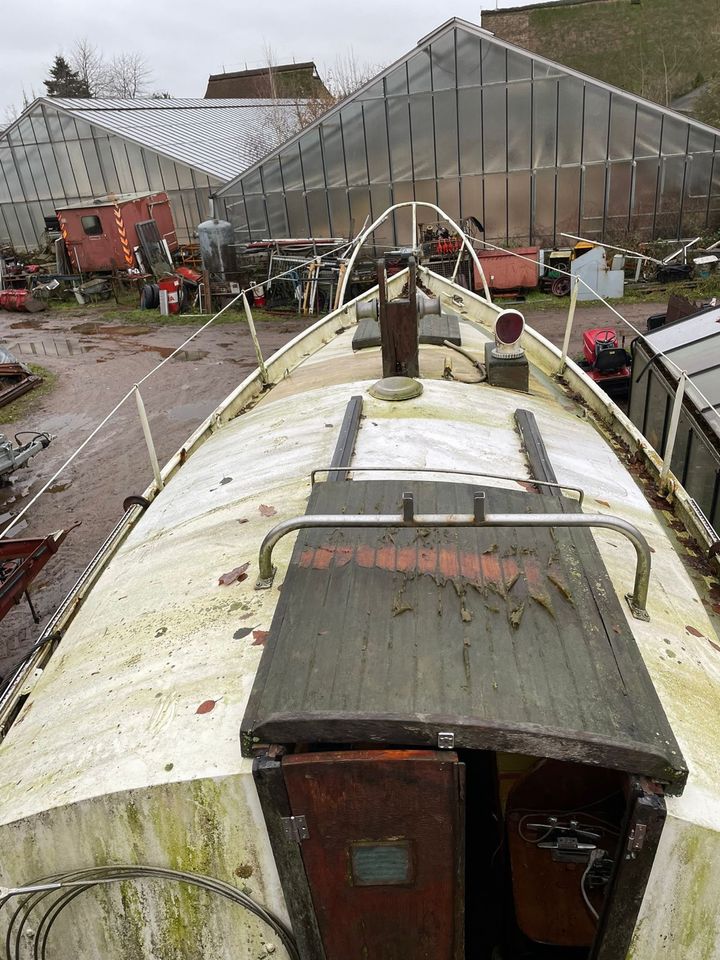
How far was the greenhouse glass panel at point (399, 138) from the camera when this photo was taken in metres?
21.6

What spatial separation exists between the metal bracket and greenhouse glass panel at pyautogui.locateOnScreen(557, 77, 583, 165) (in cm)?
2346

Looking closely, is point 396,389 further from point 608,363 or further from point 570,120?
point 570,120

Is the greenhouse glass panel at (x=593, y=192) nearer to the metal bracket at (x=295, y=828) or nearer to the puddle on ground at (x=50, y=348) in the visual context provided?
the puddle on ground at (x=50, y=348)

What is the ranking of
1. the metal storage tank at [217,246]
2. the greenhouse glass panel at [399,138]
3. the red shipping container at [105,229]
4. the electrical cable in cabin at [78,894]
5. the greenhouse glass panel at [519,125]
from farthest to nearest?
1. the red shipping container at [105,229]
2. the metal storage tank at [217,246]
3. the greenhouse glass panel at [399,138]
4. the greenhouse glass panel at [519,125]
5. the electrical cable in cabin at [78,894]

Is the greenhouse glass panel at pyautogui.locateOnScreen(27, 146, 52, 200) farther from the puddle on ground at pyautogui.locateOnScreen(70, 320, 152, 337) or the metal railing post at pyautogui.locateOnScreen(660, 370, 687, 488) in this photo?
the metal railing post at pyautogui.locateOnScreen(660, 370, 687, 488)

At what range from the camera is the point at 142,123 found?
31672 millimetres

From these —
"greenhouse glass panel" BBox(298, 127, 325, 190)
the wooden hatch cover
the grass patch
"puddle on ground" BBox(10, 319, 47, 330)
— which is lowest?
the grass patch

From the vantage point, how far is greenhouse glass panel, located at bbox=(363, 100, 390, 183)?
21.7m

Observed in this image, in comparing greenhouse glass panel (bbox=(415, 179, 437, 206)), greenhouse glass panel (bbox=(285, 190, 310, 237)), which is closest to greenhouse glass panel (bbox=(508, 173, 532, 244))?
greenhouse glass panel (bbox=(415, 179, 437, 206))

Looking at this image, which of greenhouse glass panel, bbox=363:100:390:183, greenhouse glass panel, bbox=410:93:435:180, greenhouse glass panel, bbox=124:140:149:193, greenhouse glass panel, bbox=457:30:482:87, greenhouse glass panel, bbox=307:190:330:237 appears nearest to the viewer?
greenhouse glass panel, bbox=457:30:482:87

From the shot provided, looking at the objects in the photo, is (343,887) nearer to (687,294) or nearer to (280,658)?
(280,658)

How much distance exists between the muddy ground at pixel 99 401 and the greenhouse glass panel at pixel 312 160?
5077 mm

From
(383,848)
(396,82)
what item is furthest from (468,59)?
(383,848)

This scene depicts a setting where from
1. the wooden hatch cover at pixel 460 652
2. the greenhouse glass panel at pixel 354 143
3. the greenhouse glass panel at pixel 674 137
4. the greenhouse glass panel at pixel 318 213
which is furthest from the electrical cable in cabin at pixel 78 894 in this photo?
the greenhouse glass panel at pixel 674 137
